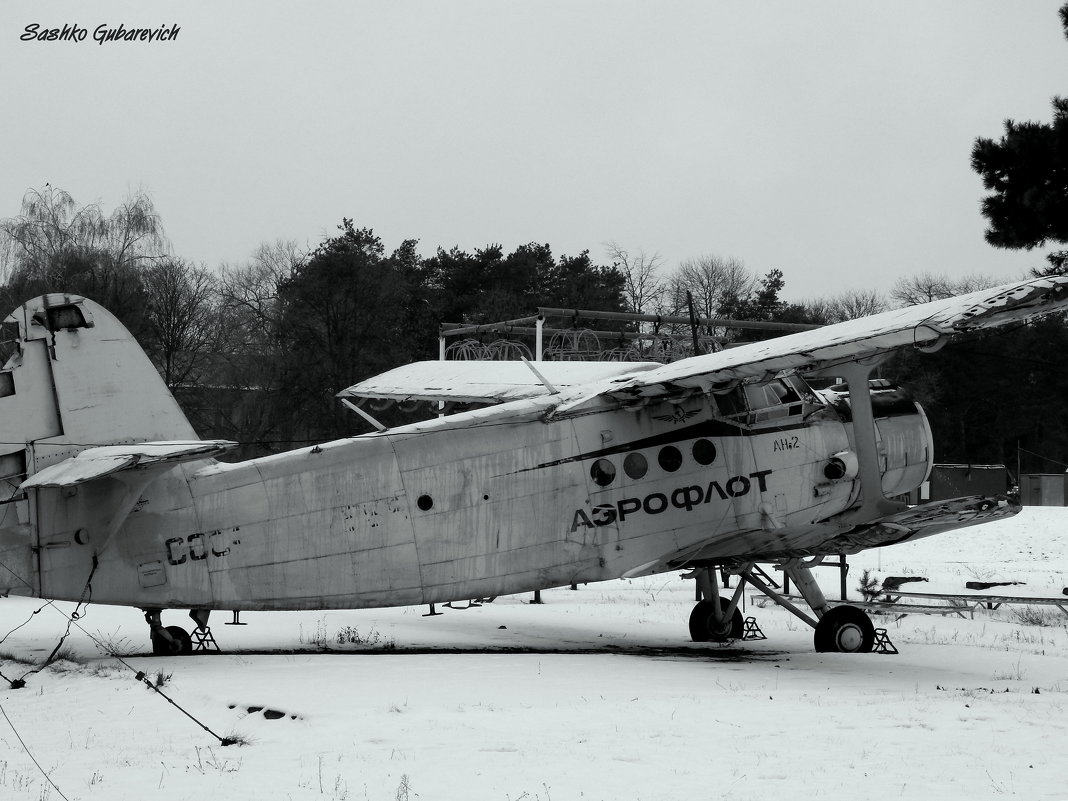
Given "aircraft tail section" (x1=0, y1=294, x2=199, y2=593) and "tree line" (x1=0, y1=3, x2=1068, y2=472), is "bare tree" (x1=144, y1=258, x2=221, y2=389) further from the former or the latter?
"aircraft tail section" (x1=0, y1=294, x2=199, y2=593)

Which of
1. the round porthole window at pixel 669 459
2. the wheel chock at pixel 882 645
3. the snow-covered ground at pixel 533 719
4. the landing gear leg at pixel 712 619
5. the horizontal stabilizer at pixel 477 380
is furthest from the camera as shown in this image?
the horizontal stabilizer at pixel 477 380

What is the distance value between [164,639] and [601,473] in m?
5.05

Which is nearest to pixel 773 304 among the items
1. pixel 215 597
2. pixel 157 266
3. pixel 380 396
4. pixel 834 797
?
pixel 157 266

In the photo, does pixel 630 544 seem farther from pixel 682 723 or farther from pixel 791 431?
pixel 682 723

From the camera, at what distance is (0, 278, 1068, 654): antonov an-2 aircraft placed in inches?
453

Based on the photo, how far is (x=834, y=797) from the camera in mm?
6422

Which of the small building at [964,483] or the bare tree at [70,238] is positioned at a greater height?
the bare tree at [70,238]

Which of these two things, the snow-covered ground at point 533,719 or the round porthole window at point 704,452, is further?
the round porthole window at point 704,452

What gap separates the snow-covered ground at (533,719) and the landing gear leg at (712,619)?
1.15 ft

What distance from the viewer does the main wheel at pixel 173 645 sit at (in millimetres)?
12070

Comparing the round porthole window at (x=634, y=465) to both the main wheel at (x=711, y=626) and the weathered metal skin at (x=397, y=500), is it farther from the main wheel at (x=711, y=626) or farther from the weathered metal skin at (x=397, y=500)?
the main wheel at (x=711, y=626)

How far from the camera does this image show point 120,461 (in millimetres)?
10656

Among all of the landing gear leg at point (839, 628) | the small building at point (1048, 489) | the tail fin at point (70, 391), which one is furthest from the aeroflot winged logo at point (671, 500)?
the small building at point (1048, 489)

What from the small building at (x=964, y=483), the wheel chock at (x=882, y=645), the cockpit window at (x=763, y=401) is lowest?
the wheel chock at (x=882, y=645)
